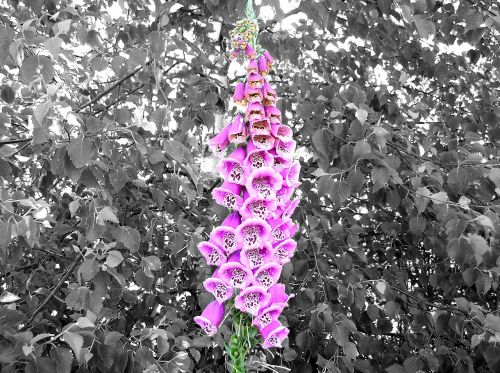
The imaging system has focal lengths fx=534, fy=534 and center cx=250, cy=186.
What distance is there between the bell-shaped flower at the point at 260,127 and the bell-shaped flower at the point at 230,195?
0.11 meters

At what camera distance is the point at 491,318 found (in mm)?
1875

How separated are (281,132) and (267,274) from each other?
0.95 ft

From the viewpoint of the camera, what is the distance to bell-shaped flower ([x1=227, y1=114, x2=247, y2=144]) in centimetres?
105

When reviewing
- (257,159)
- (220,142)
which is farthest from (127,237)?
(257,159)

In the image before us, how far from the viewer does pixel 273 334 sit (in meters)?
1.03

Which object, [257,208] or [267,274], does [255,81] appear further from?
[267,274]

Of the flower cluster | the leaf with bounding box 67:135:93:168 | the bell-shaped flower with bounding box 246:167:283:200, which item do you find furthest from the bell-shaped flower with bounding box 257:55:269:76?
the leaf with bounding box 67:135:93:168

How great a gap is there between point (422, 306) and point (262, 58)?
186 cm

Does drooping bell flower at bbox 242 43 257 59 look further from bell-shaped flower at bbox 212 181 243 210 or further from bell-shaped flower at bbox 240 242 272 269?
bell-shaped flower at bbox 240 242 272 269

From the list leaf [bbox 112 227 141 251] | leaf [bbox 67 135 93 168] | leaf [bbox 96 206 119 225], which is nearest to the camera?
leaf [bbox 67 135 93 168]

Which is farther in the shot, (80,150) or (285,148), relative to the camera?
(80,150)

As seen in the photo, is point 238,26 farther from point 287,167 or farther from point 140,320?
point 140,320

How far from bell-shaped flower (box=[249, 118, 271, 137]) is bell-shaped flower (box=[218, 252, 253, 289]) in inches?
9.8

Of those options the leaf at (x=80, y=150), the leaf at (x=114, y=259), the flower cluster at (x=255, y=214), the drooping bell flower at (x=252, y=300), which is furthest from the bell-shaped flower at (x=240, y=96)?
the leaf at (x=114, y=259)
